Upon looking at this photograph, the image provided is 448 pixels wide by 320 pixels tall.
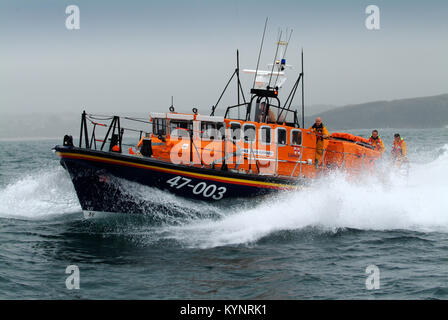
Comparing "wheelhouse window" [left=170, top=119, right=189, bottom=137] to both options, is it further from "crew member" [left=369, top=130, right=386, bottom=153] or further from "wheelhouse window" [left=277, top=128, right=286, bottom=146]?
"crew member" [left=369, top=130, right=386, bottom=153]

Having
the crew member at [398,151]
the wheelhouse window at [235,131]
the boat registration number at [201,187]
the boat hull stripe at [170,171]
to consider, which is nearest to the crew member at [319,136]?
the boat hull stripe at [170,171]

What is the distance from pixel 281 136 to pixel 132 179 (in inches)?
159

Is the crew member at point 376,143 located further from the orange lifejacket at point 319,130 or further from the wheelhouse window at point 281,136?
the wheelhouse window at point 281,136

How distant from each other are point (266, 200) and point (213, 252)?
8.67ft

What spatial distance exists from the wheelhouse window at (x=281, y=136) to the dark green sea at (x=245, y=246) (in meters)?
1.41

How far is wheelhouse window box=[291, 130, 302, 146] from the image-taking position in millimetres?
11555

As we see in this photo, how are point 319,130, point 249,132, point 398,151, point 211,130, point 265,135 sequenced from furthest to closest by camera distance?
point 398,151, point 319,130, point 265,135, point 249,132, point 211,130

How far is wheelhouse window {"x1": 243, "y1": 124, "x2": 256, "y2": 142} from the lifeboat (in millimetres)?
26

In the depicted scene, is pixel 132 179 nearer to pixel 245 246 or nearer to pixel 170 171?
pixel 170 171

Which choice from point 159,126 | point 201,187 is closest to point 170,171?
point 201,187

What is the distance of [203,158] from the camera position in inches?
425

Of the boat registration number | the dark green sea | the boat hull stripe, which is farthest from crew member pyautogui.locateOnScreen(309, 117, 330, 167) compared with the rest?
the boat registration number

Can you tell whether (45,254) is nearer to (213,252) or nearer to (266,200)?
(213,252)
